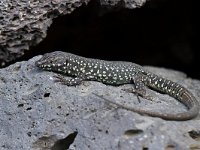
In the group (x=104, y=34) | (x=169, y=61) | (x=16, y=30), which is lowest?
(x=169, y=61)

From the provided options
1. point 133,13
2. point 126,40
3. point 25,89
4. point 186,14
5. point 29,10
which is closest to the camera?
point 25,89

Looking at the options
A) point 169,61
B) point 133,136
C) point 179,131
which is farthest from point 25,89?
point 169,61

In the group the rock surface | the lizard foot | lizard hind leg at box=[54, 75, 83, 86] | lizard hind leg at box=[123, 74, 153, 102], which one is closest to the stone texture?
the rock surface

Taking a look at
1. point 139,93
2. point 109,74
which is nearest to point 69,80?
point 109,74

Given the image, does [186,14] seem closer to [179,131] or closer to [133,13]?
[133,13]

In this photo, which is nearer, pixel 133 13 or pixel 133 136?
pixel 133 136

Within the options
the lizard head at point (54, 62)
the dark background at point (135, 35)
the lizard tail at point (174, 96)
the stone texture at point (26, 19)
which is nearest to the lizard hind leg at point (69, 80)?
the lizard head at point (54, 62)

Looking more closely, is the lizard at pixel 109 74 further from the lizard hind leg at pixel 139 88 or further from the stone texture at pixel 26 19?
the stone texture at pixel 26 19
